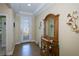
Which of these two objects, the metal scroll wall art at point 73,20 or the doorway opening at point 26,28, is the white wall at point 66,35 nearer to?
the metal scroll wall art at point 73,20

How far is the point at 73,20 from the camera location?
2.15m

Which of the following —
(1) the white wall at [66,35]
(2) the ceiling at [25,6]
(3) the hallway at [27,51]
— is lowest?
(3) the hallway at [27,51]

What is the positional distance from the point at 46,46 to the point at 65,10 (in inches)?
54.1

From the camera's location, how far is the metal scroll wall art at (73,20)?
207 cm

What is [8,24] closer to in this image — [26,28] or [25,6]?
[25,6]

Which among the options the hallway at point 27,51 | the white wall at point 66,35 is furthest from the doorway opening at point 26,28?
the white wall at point 66,35

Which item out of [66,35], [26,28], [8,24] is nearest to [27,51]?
[8,24]

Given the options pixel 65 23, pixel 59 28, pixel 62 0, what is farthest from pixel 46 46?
pixel 62 0

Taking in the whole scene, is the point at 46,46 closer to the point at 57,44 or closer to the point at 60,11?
the point at 57,44

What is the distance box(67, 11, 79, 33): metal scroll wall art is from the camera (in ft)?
6.80

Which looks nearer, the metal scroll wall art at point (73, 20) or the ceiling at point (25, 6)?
the metal scroll wall art at point (73, 20)

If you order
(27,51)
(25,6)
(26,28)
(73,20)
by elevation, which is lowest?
(27,51)

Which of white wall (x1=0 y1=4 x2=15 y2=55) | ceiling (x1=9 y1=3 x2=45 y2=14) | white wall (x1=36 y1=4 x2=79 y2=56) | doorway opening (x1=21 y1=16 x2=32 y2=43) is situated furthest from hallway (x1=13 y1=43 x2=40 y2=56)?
doorway opening (x1=21 y1=16 x2=32 y2=43)

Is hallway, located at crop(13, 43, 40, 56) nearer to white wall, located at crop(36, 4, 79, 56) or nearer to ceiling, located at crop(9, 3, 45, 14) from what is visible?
white wall, located at crop(36, 4, 79, 56)
